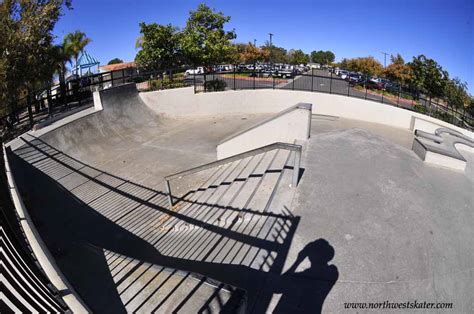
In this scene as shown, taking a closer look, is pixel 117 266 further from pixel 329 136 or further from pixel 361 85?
pixel 361 85

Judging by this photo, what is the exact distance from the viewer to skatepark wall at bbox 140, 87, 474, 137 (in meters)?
13.8

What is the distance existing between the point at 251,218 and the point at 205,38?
20.1m

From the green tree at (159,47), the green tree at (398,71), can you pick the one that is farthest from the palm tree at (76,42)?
the green tree at (398,71)

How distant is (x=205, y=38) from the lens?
22422mm

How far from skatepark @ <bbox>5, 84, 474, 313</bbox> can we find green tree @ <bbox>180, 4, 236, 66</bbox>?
11.7m

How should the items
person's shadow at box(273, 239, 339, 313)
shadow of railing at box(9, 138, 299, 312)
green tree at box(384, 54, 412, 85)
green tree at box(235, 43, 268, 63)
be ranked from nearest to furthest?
person's shadow at box(273, 239, 339, 313) → shadow of railing at box(9, 138, 299, 312) → green tree at box(384, 54, 412, 85) → green tree at box(235, 43, 268, 63)

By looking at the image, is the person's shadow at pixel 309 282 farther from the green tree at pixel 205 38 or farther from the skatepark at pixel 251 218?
the green tree at pixel 205 38

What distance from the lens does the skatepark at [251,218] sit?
361cm

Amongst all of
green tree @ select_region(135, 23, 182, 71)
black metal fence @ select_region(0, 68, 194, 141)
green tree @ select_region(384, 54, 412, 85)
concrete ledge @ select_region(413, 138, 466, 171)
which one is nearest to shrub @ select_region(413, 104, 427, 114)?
concrete ledge @ select_region(413, 138, 466, 171)

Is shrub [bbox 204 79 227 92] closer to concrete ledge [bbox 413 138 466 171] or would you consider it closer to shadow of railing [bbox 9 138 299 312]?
shadow of railing [bbox 9 138 299 312]

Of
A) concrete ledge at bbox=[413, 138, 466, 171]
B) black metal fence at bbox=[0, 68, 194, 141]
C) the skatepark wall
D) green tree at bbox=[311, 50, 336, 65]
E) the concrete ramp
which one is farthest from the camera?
green tree at bbox=[311, 50, 336, 65]

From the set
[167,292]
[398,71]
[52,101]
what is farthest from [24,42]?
[398,71]

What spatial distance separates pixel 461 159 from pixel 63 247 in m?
9.28

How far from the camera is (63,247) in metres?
5.34
